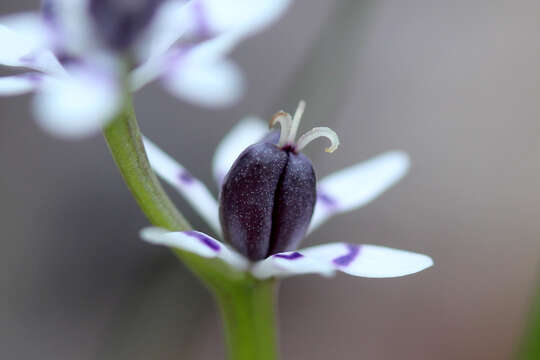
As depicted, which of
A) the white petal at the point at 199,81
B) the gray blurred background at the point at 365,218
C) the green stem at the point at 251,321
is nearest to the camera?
the white petal at the point at 199,81

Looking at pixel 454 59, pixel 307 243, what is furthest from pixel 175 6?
pixel 454 59

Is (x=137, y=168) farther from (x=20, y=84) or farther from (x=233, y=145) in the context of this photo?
(x=233, y=145)

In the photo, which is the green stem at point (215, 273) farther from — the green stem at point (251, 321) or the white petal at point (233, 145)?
the white petal at point (233, 145)

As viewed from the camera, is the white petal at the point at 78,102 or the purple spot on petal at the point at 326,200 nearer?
the white petal at the point at 78,102

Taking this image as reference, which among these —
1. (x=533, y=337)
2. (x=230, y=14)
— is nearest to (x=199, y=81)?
(x=230, y=14)

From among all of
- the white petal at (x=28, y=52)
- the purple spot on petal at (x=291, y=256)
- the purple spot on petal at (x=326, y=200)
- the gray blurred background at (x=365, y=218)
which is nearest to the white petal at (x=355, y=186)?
the purple spot on petal at (x=326, y=200)

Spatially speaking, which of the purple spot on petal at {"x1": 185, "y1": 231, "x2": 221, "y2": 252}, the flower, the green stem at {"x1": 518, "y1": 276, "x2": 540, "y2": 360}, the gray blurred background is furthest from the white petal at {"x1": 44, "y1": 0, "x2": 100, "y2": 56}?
the gray blurred background
